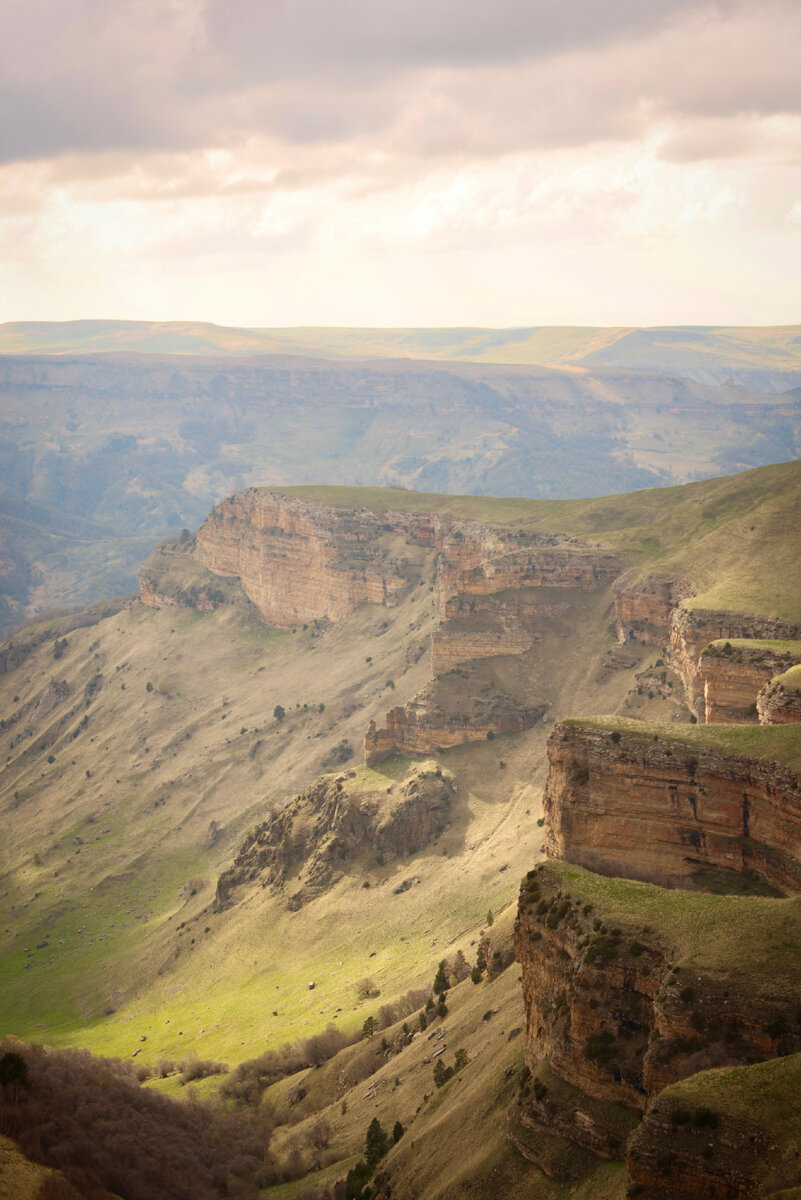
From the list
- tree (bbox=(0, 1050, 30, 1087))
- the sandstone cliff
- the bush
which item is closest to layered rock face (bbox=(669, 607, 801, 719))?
the sandstone cliff

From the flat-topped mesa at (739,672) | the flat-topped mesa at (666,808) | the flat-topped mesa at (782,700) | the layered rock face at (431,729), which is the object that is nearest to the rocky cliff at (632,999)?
the flat-topped mesa at (666,808)

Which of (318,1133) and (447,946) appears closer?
(318,1133)

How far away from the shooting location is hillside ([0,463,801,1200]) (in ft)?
123

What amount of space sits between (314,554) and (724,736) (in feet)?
365

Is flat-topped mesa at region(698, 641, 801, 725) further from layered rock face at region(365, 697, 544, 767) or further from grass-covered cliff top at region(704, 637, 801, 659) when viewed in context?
layered rock face at region(365, 697, 544, 767)

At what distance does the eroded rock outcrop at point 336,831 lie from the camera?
299 ft

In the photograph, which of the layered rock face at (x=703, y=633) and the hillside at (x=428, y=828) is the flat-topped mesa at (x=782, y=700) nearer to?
the hillside at (x=428, y=828)

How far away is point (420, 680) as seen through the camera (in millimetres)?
121625

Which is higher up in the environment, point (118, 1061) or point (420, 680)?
point (420, 680)

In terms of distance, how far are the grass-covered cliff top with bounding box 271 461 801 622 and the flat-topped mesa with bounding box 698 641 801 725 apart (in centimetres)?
824

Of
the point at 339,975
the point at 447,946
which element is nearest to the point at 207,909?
the point at 339,975

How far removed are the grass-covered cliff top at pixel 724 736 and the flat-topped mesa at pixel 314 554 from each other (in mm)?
89020

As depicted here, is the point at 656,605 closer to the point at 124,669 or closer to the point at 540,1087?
the point at 540,1087

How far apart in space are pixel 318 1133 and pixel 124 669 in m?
124
